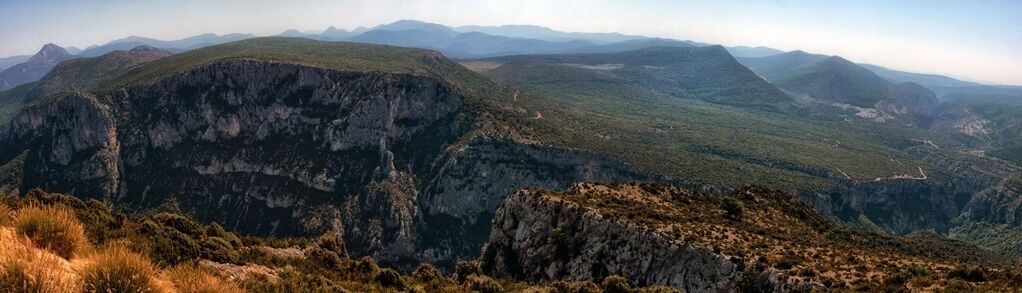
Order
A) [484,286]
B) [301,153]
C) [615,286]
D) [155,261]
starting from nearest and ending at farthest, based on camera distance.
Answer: [155,261], [615,286], [484,286], [301,153]

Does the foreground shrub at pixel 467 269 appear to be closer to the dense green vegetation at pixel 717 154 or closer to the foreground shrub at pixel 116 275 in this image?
the foreground shrub at pixel 116 275

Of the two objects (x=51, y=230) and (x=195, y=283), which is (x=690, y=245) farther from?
(x=51, y=230)

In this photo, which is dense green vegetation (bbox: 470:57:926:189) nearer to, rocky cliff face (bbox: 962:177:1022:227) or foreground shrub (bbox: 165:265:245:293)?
rocky cliff face (bbox: 962:177:1022:227)

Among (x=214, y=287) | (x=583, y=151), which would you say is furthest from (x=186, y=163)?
(x=214, y=287)

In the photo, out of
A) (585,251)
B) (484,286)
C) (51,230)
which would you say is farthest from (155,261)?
(585,251)

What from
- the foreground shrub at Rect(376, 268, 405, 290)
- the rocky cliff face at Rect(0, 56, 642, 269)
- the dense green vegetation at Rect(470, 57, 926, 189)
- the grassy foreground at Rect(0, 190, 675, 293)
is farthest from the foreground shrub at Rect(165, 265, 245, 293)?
the dense green vegetation at Rect(470, 57, 926, 189)

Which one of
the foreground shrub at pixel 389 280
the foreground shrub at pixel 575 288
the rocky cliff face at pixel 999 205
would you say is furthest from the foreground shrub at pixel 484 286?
the rocky cliff face at pixel 999 205

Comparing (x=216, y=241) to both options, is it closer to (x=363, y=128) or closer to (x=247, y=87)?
(x=363, y=128)

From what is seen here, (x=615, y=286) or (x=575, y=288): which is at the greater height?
(x=575, y=288)
